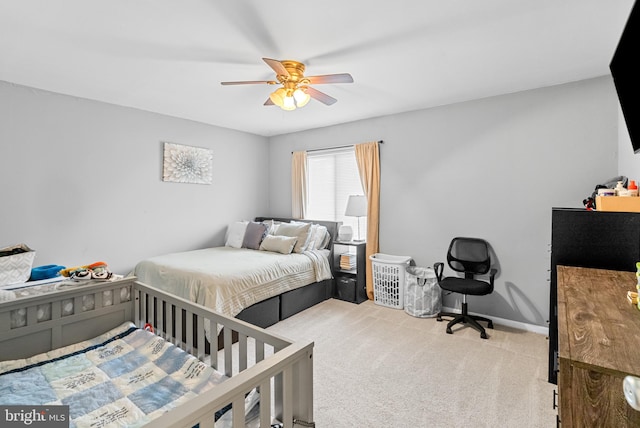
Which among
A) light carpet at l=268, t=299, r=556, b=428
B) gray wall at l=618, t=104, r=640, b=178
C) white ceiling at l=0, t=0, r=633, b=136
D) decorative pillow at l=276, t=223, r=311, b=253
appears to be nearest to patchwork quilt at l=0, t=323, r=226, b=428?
light carpet at l=268, t=299, r=556, b=428

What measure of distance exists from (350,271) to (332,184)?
54.1 inches

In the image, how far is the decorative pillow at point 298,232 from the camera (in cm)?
409

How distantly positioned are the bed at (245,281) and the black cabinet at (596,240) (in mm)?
2431

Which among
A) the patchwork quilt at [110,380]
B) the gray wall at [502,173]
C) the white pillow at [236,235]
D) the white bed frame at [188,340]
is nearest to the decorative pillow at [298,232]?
the white pillow at [236,235]

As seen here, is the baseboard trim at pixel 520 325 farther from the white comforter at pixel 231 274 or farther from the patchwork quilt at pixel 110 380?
the patchwork quilt at pixel 110 380

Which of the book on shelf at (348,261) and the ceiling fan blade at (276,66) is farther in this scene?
the book on shelf at (348,261)

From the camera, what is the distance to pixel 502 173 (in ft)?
10.8

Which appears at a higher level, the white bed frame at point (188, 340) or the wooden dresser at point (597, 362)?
the wooden dresser at point (597, 362)

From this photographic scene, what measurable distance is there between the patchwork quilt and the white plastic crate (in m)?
2.63

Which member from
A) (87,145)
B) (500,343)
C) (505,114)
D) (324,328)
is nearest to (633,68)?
(505,114)

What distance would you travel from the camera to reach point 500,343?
2887 mm

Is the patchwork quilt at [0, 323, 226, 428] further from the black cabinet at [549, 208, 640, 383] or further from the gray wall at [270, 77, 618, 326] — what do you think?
the gray wall at [270, 77, 618, 326]

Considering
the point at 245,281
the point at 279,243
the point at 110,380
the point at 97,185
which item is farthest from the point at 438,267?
the point at 97,185

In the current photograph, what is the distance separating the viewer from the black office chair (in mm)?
3051
